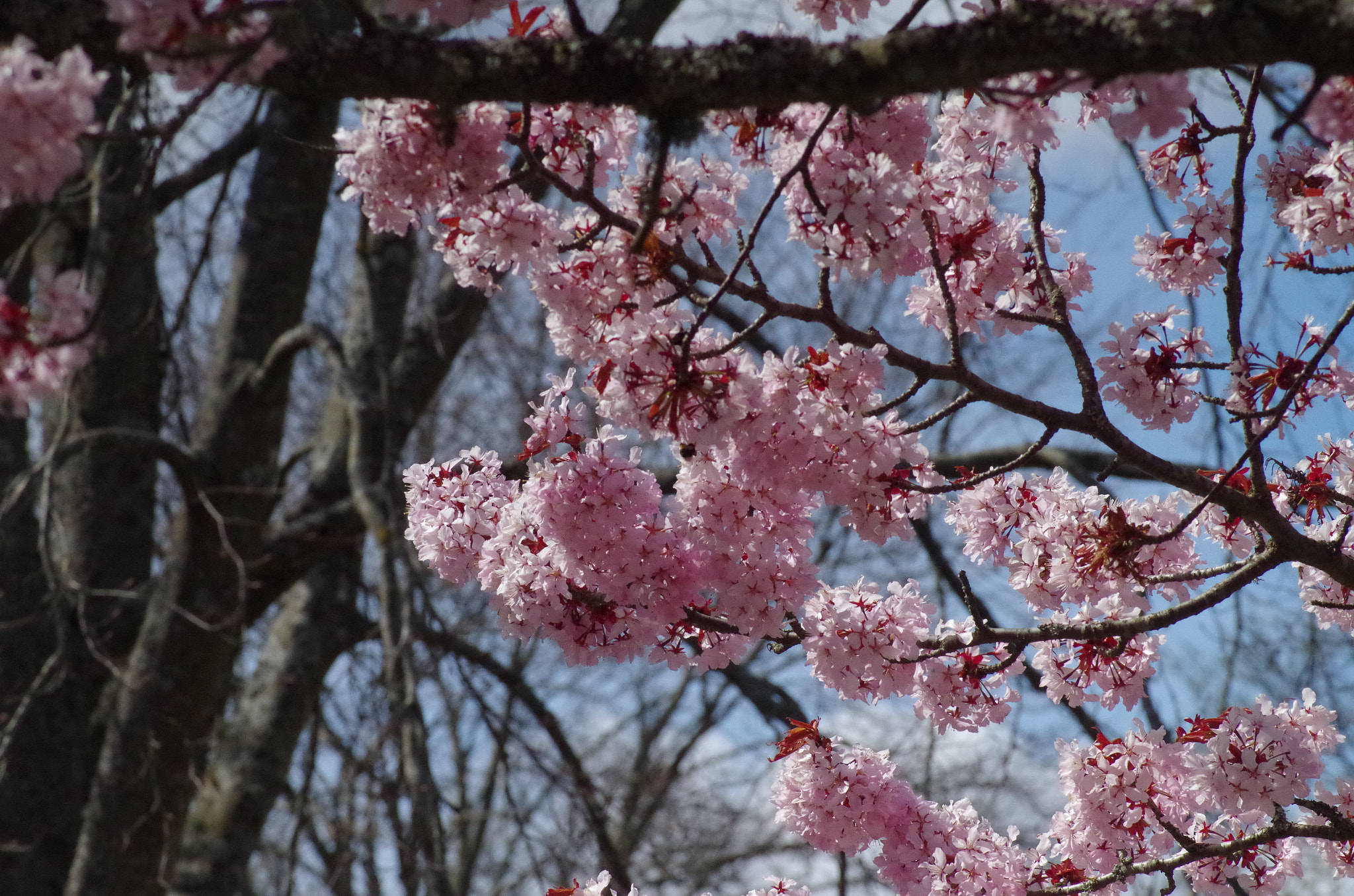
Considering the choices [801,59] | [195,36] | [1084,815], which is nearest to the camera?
[195,36]

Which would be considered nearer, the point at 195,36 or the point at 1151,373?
the point at 195,36

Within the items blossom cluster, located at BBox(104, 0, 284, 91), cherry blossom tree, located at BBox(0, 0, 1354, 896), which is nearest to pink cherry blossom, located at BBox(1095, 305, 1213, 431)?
cherry blossom tree, located at BBox(0, 0, 1354, 896)

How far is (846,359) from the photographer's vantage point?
231cm

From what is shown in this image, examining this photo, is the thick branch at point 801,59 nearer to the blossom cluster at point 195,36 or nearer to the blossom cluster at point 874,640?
the blossom cluster at point 195,36

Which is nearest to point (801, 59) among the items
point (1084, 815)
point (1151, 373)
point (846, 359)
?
point (846, 359)

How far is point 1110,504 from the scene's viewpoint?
277cm

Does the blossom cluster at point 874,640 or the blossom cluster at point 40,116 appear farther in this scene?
the blossom cluster at point 874,640

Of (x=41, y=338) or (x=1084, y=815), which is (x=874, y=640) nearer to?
(x=1084, y=815)

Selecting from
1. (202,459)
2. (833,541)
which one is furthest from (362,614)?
(833,541)

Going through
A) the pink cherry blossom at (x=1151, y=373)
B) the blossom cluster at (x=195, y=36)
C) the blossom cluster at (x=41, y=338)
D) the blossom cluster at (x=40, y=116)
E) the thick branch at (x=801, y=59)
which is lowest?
the blossom cluster at (x=41, y=338)

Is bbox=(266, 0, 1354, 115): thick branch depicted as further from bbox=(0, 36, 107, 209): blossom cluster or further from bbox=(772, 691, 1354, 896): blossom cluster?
bbox=(772, 691, 1354, 896): blossom cluster

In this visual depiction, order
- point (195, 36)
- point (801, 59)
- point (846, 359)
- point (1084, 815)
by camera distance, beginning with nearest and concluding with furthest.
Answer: point (195, 36)
point (801, 59)
point (846, 359)
point (1084, 815)

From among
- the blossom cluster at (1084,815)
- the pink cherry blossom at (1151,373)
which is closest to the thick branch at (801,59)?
the pink cherry blossom at (1151,373)

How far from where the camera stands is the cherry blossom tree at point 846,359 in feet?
5.29
